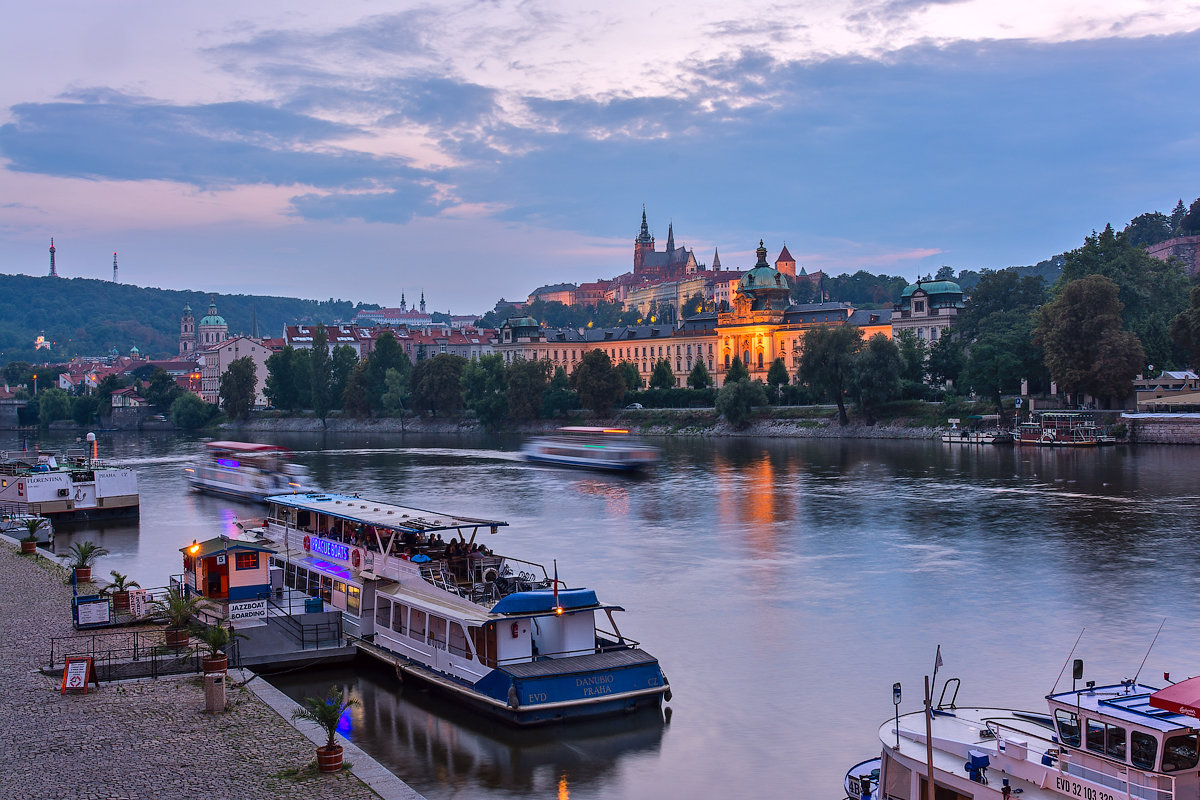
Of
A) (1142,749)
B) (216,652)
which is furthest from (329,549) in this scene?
(1142,749)

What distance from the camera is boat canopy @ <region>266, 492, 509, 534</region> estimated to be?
27781 mm

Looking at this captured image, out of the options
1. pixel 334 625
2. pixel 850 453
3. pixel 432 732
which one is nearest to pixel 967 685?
pixel 432 732

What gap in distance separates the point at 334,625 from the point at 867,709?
42.3ft

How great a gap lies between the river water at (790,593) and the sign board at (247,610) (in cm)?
293

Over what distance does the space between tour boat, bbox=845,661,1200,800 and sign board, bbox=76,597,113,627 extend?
1962 centimetres

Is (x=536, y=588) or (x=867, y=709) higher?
(x=536, y=588)

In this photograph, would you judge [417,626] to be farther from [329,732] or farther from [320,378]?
[320,378]

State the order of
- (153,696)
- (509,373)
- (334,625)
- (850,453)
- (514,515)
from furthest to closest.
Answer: (509,373) < (850,453) < (514,515) < (334,625) < (153,696)

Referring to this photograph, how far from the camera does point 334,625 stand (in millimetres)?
27031

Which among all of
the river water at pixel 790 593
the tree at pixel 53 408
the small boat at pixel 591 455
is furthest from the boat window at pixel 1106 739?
the tree at pixel 53 408

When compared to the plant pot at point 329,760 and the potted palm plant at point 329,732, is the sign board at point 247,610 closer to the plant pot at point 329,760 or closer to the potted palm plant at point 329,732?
the potted palm plant at point 329,732

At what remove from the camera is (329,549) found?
30.5m

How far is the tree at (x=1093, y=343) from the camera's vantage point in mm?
94938

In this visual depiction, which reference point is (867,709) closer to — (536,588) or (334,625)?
(536,588)
